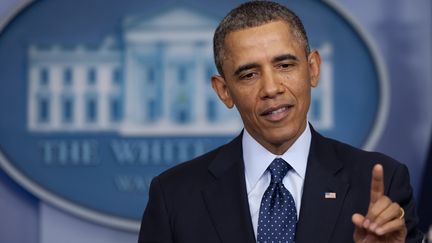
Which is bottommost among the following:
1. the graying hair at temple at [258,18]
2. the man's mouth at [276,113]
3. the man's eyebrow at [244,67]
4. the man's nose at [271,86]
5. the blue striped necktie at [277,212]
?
the blue striped necktie at [277,212]

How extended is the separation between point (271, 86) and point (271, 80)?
0.01 metres

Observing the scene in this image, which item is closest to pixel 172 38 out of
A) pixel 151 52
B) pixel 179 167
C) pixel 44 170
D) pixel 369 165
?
pixel 151 52

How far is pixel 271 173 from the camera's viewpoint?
161cm

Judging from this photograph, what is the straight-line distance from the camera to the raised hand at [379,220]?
134 cm

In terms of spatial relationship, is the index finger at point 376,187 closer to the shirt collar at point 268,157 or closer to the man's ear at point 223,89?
the shirt collar at point 268,157

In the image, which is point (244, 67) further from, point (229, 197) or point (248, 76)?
point (229, 197)

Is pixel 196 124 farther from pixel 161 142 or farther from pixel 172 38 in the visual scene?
pixel 172 38

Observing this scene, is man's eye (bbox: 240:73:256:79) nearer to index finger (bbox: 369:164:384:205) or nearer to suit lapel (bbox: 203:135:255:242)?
suit lapel (bbox: 203:135:255:242)

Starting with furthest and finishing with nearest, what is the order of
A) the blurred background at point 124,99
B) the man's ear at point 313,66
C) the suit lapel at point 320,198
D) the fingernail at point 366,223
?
1. the blurred background at point 124,99
2. the man's ear at point 313,66
3. the suit lapel at point 320,198
4. the fingernail at point 366,223

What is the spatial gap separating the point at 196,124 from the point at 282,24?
1006 millimetres

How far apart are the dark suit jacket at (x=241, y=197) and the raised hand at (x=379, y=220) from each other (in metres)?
0.13

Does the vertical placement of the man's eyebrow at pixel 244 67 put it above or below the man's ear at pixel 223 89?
above

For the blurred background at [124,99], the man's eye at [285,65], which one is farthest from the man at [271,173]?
the blurred background at [124,99]

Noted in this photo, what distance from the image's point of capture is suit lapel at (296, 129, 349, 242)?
1.52 m
